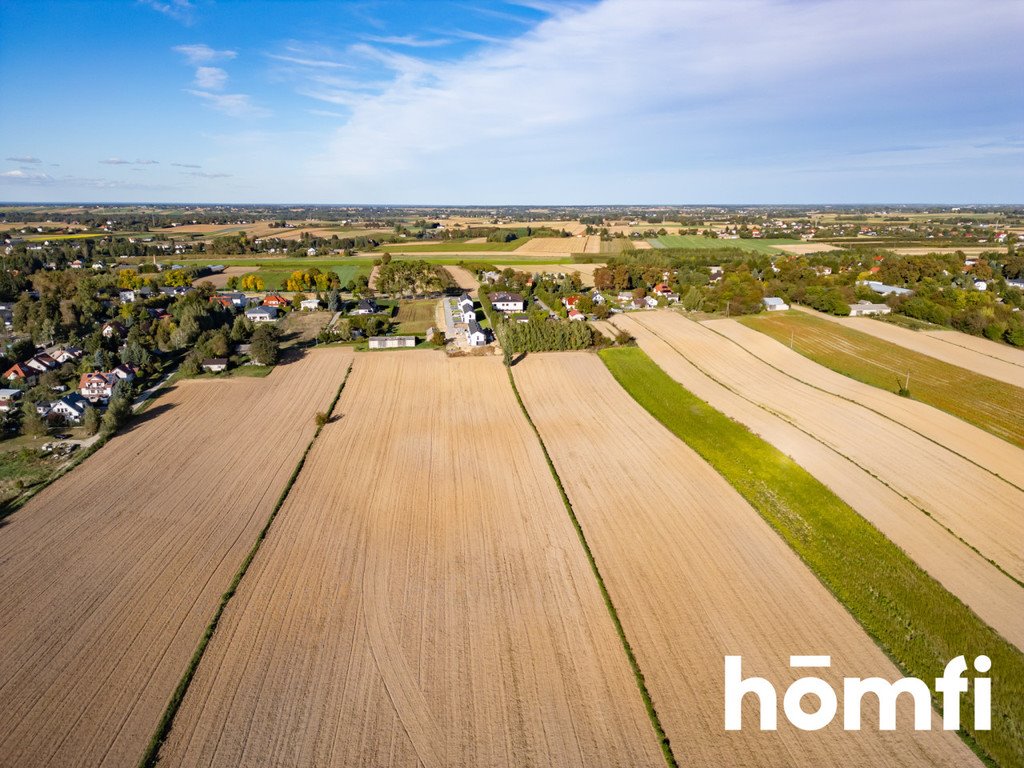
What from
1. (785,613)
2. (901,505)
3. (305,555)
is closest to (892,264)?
(901,505)

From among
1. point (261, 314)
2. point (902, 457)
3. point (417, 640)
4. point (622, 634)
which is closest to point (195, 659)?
point (417, 640)

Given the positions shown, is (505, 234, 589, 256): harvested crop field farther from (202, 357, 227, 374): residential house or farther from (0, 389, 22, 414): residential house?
(0, 389, 22, 414): residential house

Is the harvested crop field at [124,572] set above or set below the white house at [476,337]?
below

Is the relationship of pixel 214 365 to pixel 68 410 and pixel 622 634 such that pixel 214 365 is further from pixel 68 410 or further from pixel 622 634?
pixel 622 634

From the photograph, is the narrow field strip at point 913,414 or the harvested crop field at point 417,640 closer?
the harvested crop field at point 417,640

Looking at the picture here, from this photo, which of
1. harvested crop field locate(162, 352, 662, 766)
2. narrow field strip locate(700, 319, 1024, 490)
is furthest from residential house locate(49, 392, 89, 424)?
narrow field strip locate(700, 319, 1024, 490)

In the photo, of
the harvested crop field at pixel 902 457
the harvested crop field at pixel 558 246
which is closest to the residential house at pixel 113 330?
the harvested crop field at pixel 902 457

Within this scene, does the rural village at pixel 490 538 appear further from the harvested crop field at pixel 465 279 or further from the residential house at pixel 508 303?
the harvested crop field at pixel 465 279
